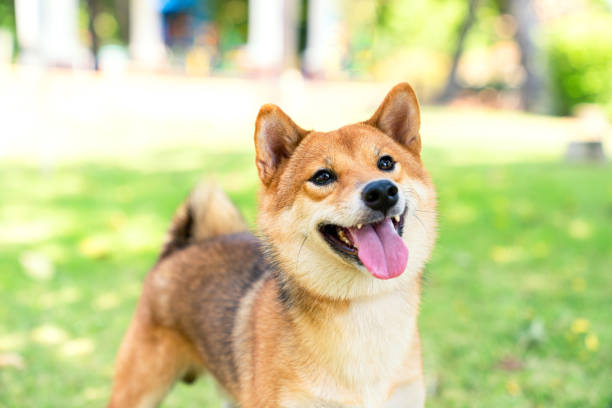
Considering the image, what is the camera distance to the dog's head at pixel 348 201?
224 cm

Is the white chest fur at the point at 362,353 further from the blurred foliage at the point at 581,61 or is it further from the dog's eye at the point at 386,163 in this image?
the blurred foliage at the point at 581,61

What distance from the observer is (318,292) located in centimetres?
235

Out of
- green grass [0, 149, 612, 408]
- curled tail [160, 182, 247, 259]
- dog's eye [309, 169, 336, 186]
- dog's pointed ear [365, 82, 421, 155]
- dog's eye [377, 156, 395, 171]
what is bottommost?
green grass [0, 149, 612, 408]

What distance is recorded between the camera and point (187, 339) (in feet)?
9.61

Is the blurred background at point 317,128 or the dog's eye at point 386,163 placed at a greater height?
the dog's eye at point 386,163

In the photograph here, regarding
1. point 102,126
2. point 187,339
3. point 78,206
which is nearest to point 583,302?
point 187,339

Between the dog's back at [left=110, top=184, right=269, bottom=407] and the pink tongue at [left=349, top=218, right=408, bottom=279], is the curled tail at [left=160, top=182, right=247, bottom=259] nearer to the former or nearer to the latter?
the dog's back at [left=110, top=184, right=269, bottom=407]

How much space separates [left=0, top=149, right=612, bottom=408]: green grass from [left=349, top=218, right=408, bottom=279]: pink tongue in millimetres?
449

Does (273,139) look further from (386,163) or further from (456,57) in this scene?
(456,57)

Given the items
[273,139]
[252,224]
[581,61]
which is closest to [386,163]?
[273,139]

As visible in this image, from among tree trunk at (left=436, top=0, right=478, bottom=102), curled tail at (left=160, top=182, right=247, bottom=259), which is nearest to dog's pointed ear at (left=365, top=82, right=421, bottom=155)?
curled tail at (left=160, top=182, right=247, bottom=259)

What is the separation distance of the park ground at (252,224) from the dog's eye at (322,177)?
2.01 feet

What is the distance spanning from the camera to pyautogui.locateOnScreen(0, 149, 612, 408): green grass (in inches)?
144

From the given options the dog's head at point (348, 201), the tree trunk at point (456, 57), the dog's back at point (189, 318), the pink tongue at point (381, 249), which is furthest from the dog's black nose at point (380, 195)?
the tree trunk at point (456, 57)
